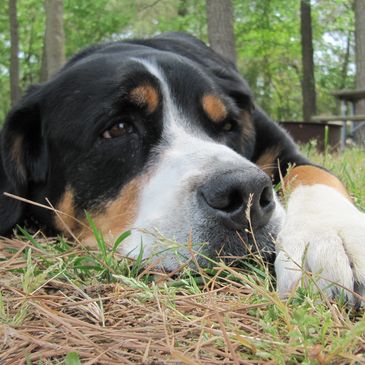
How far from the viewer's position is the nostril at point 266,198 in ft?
7.85

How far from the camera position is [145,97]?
10.2 ft

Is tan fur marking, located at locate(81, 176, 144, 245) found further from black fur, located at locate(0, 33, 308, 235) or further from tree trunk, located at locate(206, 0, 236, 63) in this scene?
tree trunk, located at locate(206, 0, 236, 63)

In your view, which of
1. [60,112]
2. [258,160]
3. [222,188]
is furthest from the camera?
[258,160]

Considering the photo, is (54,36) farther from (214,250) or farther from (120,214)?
(214,250)

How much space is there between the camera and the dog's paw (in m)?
1.88

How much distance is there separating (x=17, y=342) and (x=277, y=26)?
2331 centimetres

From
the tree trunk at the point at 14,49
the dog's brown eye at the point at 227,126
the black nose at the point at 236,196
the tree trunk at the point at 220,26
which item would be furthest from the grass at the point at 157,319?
the tree trunk at the point at 14,49

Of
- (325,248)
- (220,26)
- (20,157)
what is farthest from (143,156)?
(220,26)

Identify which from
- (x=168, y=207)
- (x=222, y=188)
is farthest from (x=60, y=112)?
(x=222, y=188)

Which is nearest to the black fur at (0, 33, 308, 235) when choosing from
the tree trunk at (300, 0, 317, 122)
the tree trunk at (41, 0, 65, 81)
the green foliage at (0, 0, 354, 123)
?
the tree trunk at (41, 0, 65, 81)

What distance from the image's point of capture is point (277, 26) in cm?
2345

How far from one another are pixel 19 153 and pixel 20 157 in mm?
25

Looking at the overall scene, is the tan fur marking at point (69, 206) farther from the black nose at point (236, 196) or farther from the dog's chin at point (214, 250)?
the black nose at point (236, 196)

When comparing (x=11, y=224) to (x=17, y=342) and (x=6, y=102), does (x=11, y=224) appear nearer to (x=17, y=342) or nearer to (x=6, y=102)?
(x=17, y=342)
